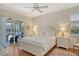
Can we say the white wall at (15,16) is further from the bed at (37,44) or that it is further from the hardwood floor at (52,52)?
the hardwood floor at (52,52)

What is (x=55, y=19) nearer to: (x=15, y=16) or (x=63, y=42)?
(x=63, y=42)

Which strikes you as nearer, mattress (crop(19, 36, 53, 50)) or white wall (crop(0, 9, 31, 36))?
white wall (crop(0, 9, 31, 36))

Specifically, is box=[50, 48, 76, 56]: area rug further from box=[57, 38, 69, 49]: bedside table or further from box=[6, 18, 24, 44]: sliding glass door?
box=[6, 18, 24, 44]: sliding glass door

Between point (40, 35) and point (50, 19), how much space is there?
0.46m

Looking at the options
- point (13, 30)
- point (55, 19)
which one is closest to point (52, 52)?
point (55, 19)

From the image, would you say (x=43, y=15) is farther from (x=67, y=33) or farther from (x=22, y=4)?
(x=67, y=33)

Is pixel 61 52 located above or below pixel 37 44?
below

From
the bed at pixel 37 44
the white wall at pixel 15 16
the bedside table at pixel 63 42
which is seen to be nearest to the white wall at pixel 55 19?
the bedside table at pixel 63 42

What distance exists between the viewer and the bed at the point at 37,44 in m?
1.80

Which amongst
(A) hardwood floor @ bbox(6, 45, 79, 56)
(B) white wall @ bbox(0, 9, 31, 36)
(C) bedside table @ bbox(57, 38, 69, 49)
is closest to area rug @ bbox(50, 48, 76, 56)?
(A) hardwood floor @ bbox(6, 45, 79, 56)

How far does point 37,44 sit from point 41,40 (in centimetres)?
14

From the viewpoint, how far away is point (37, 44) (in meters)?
1.84

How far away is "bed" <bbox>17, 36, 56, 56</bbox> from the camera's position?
5.91 ft

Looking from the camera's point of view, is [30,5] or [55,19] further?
[55,19]
